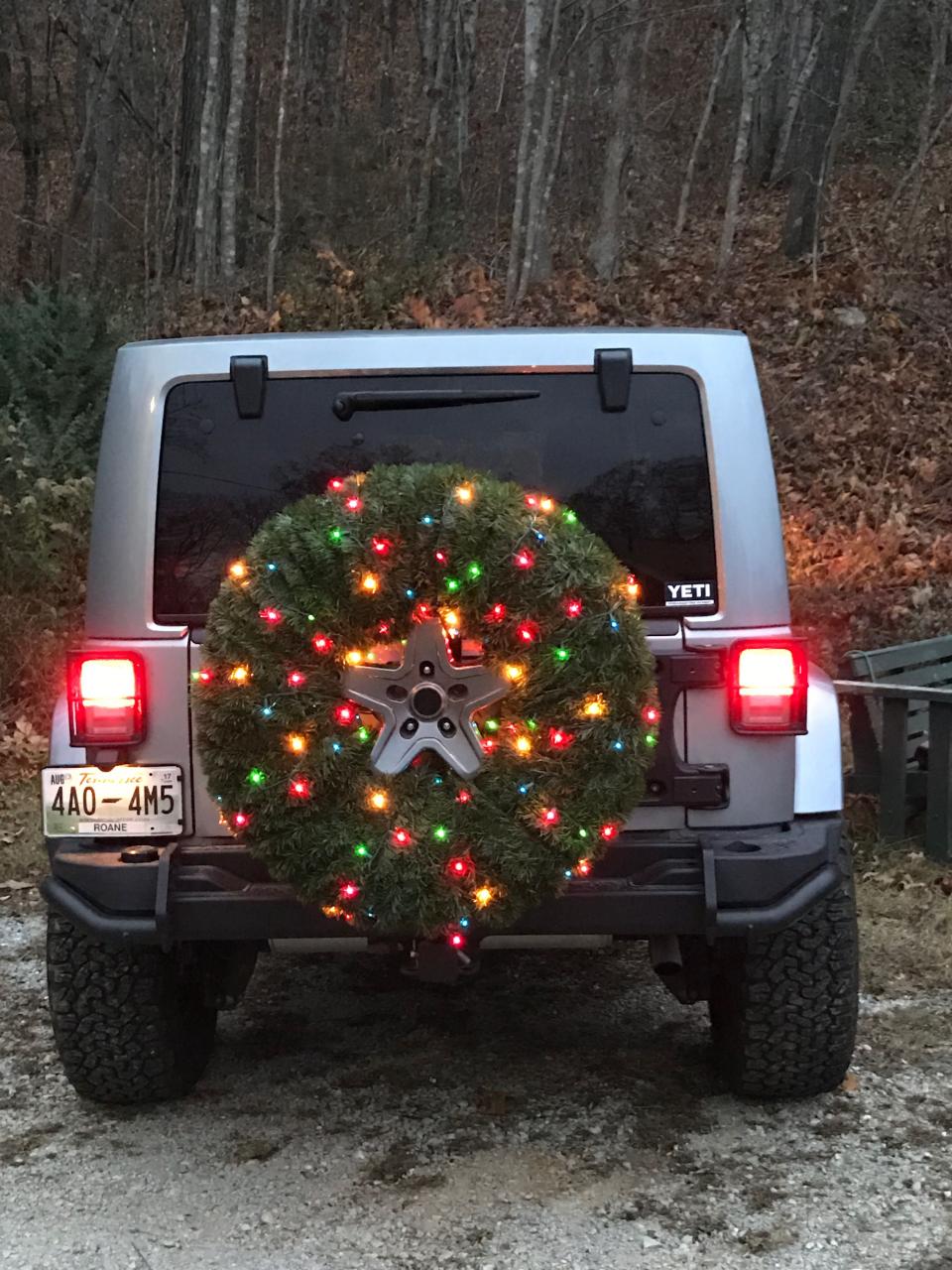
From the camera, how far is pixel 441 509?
3.23 m

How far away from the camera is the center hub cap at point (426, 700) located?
10.6 feet

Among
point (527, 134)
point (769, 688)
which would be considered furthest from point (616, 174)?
point (769, 688)

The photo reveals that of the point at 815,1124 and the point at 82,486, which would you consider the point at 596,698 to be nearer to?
the point at 815,1124

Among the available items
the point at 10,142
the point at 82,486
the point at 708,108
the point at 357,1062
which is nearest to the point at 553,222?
the point at 708,108

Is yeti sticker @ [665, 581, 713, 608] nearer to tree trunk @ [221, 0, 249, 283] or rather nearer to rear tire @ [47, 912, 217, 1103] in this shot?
rear tire @ [47, 912, 217, 1103]

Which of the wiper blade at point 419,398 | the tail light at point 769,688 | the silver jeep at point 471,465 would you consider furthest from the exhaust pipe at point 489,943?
the wiper blade at point 419,398

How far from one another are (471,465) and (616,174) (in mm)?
15722

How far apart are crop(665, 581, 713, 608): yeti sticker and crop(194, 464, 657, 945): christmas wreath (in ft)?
1.18

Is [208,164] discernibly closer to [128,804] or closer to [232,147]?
[232,147]

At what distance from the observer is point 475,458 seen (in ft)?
11.9

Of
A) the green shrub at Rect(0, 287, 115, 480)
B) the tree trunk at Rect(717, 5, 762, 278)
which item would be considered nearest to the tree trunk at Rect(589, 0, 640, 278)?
the tree trunk at Rect(717, 5, 762, 278)

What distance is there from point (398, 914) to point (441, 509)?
939 millimetres

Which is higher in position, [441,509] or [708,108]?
[708,108]

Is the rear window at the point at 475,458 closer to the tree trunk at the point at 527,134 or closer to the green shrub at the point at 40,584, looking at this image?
the green shrub at the point at 40,584
